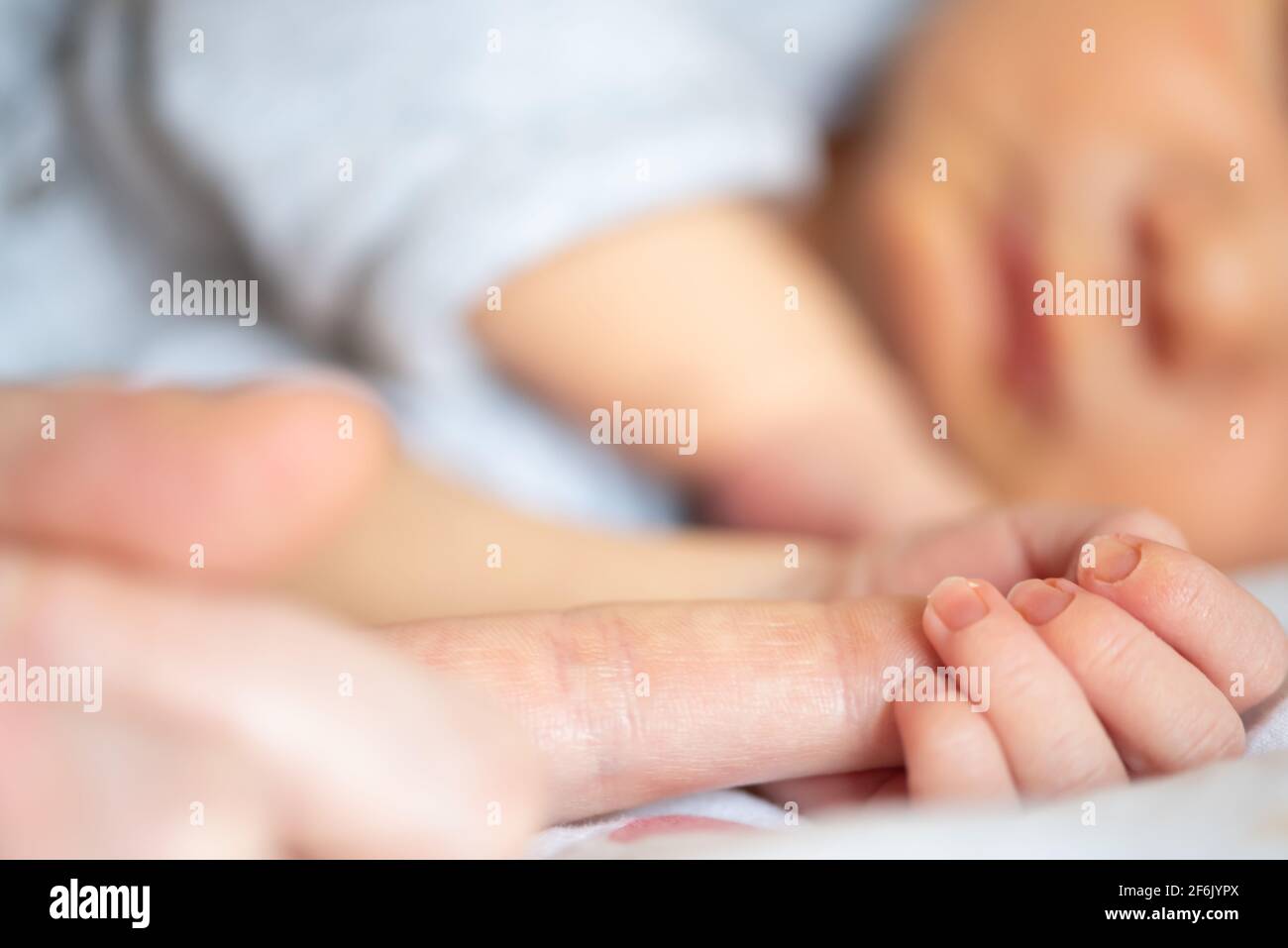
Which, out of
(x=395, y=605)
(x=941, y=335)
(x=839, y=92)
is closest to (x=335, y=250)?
(x=395, y=605)

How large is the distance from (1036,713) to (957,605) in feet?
0.15

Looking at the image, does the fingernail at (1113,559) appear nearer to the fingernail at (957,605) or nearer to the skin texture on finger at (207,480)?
the fingernail at (957,605)

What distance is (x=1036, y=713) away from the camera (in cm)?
38

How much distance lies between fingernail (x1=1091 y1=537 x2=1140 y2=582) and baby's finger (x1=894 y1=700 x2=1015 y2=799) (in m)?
0.07

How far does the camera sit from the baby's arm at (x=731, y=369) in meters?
0.82

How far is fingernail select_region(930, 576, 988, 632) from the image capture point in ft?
1.32

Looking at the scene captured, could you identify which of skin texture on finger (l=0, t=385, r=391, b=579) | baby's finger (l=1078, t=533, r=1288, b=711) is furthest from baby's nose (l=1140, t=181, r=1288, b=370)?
skin texture on finger (l=0, t=385, r=391, b=579)

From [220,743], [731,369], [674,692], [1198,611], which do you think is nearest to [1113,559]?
[1198,611]

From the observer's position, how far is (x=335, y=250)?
2.49 ft

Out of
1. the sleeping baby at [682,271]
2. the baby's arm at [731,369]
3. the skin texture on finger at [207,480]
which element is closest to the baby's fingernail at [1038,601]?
the sleeping baby at [682,271]

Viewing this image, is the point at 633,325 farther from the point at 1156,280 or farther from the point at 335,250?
the point at 1156,280
